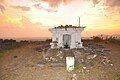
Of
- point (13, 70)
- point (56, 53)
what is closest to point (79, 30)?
point (56, 53)

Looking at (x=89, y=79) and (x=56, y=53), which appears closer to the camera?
(x=89, y=79)

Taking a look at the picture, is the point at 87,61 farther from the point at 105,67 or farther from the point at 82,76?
the point at 82,76

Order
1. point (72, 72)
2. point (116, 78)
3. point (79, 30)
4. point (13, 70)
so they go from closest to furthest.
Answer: point (116, 78), point (72, 72), point (13, 70), point (79, 30)

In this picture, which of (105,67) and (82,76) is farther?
(105,67)

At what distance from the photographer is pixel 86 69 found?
26688 mm

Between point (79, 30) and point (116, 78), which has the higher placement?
point (79, 30)

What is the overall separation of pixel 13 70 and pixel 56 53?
871 centimetres

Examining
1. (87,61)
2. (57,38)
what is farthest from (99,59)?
(57,38)

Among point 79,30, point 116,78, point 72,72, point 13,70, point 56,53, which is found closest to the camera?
point 116,78

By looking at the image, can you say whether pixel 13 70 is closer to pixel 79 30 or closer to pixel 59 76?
pixel 59 76

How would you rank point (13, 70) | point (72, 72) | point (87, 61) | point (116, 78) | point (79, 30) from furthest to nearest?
point (79, 30)
point (87, 61)
point (13, 70)
point (72, 72)
point (116, 78)

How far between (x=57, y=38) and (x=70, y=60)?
12815 mm

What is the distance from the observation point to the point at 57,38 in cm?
3912

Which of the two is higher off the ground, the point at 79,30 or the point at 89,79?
the point at 79,30
